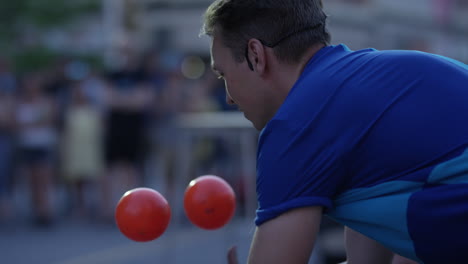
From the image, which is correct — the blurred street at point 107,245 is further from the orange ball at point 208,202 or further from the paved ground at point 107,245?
the orange ball at point 208,202

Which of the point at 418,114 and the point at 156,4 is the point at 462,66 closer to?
the point at 418,114

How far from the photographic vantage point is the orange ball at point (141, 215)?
241cm

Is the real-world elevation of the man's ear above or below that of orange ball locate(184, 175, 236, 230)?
above

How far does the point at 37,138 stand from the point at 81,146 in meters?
0.65

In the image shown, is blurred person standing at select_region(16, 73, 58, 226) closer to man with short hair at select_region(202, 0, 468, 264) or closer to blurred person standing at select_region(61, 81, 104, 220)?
blurred person standing at select_region(61, 81, 104, 220)

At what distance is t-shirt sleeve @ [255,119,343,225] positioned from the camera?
186cm

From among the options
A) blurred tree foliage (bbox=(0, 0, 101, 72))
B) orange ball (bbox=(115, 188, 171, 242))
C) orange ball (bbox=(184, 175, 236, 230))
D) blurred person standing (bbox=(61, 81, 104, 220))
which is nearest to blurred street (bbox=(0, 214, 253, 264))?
blurred person standing (bbox=(61, 81, 104, 220))

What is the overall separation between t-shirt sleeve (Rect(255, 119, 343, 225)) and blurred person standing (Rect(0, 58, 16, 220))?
7950 mm

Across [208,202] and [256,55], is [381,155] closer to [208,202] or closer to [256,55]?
[256,55]

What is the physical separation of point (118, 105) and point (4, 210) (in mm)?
2129

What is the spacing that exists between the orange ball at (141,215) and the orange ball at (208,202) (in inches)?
6.4

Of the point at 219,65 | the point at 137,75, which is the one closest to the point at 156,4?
the point at 137,75

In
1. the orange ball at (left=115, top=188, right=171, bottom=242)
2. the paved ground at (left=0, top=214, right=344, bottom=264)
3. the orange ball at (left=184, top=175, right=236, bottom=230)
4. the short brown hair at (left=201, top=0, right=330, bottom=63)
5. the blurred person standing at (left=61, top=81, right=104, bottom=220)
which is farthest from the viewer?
the blurred person standing at (left=61, top=81, right=104, bottom=220)

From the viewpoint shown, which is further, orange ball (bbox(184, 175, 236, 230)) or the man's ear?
orange ball (bbox(184, 175, 236, 230))
